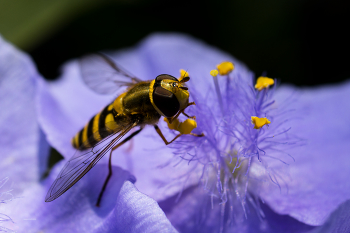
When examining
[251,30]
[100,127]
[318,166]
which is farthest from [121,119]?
[251,30]

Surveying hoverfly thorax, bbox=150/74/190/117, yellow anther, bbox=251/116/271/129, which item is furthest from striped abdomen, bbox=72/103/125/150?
yellow anther, bbox=251/116/271/129

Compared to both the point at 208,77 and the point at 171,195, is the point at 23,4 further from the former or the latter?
the point at 171,195

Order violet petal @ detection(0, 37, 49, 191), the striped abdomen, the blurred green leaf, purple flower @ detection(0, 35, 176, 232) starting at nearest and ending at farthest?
purple flower @ detection(0, 35, 176, 232), the striped abdomen, violet petal @ detection(0, 37, 49, 191), the blurred green leaf

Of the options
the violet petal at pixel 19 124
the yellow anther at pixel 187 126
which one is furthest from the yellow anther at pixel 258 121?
the violet petal at pixel 19 124

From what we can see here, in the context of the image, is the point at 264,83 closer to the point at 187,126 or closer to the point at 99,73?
the point at 187,126

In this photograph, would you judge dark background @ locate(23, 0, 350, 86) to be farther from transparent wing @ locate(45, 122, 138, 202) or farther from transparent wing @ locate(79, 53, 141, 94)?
transparent wing @ locate(45, 122, 138, 202)

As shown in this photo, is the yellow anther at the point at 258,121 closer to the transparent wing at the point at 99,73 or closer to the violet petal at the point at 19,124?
the transparent wing at the point at 99,73
